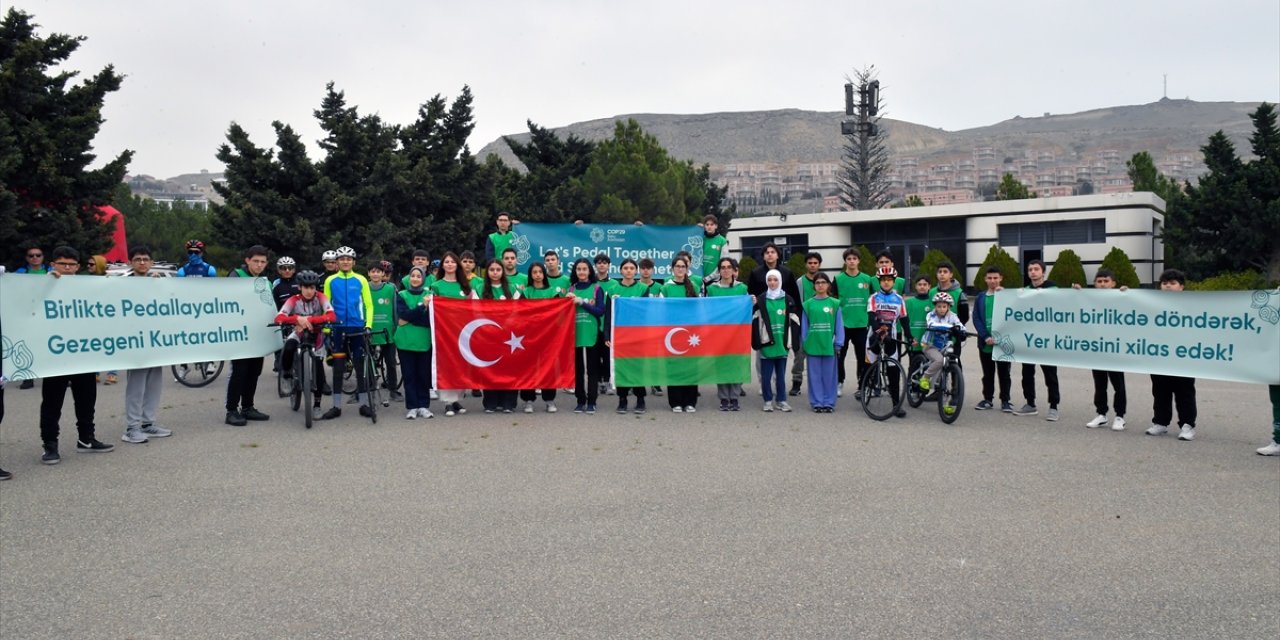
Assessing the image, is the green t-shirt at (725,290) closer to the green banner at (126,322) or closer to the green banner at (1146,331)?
the green banner at (1146,331)

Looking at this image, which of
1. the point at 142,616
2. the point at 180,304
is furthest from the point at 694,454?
the point at 180,304

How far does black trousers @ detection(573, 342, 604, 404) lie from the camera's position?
11.0 m

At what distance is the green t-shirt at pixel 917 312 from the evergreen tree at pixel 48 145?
723 inches

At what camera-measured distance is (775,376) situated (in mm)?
11141

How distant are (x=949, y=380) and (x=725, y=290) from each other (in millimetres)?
2934

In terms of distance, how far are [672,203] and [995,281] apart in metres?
32.4

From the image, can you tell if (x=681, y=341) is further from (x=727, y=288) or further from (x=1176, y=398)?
(x=1176, y=398)

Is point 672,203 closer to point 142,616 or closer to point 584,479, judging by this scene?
point 584,479

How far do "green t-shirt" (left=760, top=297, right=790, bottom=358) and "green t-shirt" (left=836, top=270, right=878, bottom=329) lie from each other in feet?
4.26

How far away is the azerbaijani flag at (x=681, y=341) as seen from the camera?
11.2 meters

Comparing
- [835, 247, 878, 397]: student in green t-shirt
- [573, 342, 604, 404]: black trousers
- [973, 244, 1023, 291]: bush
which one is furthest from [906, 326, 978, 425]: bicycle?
[973, 244, 1023, 291]: bush

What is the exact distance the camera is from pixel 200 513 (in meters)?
6.36

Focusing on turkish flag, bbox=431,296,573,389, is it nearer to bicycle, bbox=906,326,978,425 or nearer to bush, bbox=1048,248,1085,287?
bicycle, bbox=906,326,978,425

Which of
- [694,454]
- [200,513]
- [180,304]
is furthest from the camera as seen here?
[180,304]
